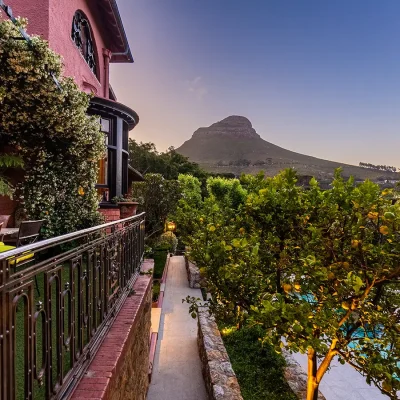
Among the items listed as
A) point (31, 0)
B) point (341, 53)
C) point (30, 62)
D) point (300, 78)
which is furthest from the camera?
point (300, 78)

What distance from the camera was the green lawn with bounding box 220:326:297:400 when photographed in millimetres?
5379

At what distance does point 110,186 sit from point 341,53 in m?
27.2

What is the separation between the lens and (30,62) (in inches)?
210

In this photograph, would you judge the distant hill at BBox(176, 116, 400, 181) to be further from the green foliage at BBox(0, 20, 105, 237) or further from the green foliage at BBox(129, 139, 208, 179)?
the green foliage at BBox(0, 20, 105, 237)

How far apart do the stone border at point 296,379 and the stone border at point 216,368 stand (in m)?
1.09

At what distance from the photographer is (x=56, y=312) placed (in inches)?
70.8

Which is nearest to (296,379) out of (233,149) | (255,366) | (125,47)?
(255,366)

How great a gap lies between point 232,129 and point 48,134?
13236cm

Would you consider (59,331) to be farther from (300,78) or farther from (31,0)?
(300,78)

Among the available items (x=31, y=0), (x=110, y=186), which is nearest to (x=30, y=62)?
(x=31, y=0)

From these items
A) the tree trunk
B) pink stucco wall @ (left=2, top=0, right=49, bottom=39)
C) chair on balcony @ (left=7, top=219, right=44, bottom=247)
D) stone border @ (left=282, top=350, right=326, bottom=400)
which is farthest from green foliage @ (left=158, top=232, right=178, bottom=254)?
the tree trunk

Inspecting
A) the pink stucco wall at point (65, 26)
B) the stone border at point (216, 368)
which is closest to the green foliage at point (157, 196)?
the pink stucco wall at point (65, 26)

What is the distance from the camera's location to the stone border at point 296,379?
5158 millimetres

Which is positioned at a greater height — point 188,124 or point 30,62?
point 188,124
